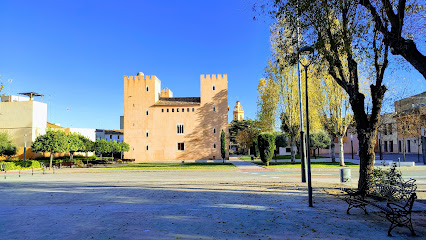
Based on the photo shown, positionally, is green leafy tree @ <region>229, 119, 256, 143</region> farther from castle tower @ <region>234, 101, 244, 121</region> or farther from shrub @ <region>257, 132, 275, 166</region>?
shrub @ <region>257, 132, 275, 166</region>

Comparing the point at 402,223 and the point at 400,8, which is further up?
the point at 400,8

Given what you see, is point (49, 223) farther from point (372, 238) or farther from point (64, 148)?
point (64, 148)

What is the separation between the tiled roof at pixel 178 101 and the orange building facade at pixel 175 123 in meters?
0.18

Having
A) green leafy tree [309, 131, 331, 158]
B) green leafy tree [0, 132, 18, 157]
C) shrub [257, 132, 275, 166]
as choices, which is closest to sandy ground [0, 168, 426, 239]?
shrub [257, 132, 275, 166]

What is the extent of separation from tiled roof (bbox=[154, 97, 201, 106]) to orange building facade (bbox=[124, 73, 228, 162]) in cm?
18

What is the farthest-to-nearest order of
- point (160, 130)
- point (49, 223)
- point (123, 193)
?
point (160, 130)
point (123, 193)
point (49, 223)

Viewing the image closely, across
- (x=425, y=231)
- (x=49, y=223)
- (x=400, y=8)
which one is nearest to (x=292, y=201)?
(x=425, y=231)

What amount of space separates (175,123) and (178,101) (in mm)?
4351

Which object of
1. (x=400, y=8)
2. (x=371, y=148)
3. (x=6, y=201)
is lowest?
(x=6, y=201)

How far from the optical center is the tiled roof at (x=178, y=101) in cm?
4997

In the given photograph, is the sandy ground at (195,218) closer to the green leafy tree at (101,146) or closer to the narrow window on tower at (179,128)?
the green leafy tree at (101,146)

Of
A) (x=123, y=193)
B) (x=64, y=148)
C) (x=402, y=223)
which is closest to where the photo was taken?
(x=402, y=223)

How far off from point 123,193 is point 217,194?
4145 mm

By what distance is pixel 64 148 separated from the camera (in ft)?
110
